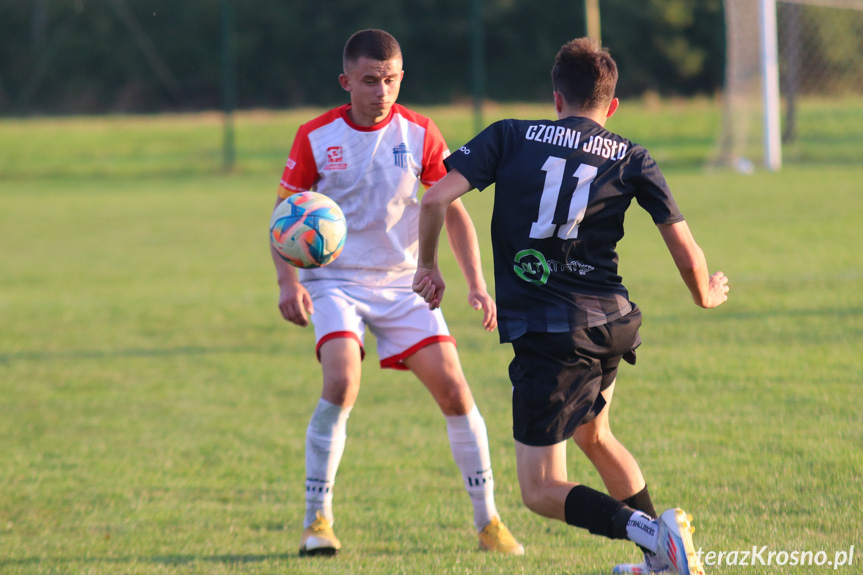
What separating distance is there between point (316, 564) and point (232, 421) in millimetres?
2355

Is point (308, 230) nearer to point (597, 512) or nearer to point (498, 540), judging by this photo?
point (498, 540)

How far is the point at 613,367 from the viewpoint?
333 centimetres

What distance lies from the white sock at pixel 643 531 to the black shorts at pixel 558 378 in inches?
13.4

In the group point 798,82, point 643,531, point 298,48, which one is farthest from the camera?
point 298,48

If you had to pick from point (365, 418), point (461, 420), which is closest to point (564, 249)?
point (461, 420)

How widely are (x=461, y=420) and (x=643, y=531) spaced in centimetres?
115

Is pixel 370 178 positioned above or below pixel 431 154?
below

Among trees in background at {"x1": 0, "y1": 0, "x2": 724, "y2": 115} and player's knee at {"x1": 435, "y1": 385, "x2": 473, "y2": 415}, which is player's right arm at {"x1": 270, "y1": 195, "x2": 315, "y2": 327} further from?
trees in background at {"x1": 0, "y1": 0, "x2": 724, "y2": 115}

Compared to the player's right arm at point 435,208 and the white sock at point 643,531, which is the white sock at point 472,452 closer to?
the player's right arm at point 435,208

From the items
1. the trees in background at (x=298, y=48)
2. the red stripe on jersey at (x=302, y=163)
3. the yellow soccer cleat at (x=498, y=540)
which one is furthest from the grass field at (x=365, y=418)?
the trees in background at (x=298, y=48)

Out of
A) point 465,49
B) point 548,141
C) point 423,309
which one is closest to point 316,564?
point 423,309

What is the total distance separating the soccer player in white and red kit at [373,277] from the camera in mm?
Result: 3883

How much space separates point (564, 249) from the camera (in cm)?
321

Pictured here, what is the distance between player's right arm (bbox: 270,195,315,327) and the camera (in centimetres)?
394
